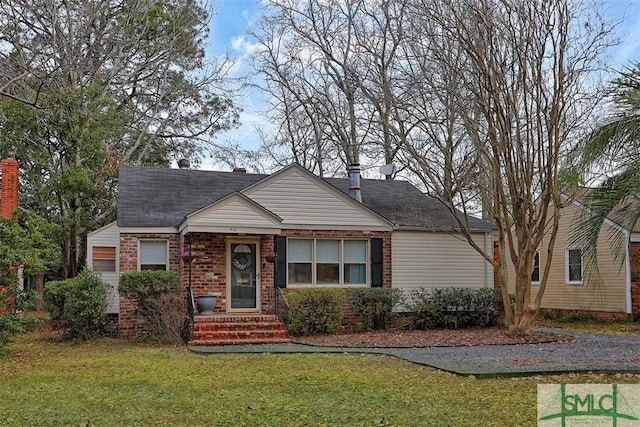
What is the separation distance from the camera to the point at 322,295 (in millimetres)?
15438

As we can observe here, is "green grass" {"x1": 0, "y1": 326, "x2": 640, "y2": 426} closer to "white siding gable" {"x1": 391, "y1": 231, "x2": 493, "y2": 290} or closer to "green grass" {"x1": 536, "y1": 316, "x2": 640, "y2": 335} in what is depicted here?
"white siding gable" {"x1": 391, "y1": 231, "x2": 493, "y2": 290}

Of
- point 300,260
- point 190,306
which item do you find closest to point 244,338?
point 190,306

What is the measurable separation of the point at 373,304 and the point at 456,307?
231 cm

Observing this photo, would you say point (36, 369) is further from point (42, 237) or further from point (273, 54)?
point (273, 54)

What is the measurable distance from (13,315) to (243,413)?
7.37 metres

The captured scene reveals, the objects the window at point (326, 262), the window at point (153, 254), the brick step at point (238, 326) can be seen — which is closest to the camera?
the brick step at point (238, 326)

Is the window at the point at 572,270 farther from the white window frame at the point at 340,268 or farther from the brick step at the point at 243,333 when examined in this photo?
the brick step at the point at 243,333

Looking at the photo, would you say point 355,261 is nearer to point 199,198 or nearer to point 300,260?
point 300,260

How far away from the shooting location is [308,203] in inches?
677

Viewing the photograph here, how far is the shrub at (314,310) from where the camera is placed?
15273mm

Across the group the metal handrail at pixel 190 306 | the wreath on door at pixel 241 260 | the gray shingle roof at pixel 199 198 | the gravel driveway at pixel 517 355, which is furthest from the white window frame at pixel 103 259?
the gravel driveway at pixel 517 355

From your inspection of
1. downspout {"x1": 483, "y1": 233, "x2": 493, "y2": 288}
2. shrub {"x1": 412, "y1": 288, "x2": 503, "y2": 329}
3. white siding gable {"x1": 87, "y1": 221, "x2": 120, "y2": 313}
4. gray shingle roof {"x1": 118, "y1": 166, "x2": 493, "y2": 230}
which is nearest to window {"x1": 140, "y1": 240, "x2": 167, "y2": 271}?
gray shingle roof {"x1": 118, "y1": 166, "x2": 493, "y2": 230}

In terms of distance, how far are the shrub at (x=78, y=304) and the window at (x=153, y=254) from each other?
1.32 meters

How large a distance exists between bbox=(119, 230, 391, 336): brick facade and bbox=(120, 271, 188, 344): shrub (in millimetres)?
884
